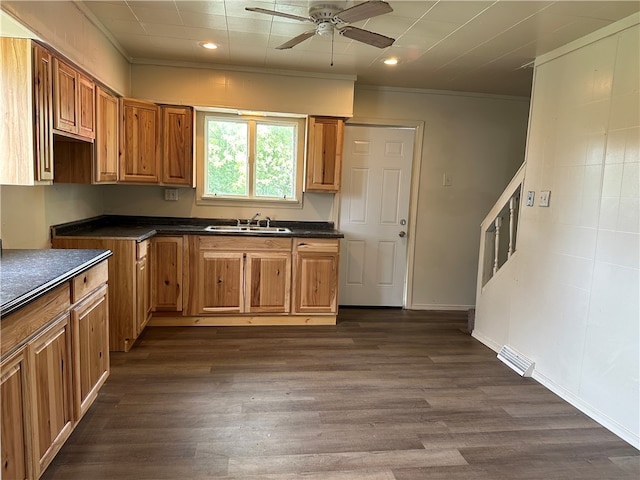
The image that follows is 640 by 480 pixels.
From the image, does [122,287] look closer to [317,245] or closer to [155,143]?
[155,143]

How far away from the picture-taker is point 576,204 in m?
2.72

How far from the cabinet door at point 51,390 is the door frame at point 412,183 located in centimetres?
301

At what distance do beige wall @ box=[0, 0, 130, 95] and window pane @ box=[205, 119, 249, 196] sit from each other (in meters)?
0.93

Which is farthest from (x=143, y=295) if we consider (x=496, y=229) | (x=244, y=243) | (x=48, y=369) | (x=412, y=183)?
(x=496, y=229)

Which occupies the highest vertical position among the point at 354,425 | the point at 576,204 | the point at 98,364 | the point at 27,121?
the point at 27,121

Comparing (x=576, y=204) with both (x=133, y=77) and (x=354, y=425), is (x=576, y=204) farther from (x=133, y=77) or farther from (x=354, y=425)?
(x=133, y=77)

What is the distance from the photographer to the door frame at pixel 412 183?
4.41 metres

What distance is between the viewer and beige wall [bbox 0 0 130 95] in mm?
1963

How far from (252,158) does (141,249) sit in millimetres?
1527

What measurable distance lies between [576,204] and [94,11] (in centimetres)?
343

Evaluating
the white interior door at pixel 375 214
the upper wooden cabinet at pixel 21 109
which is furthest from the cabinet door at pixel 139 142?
the white interior door at pixel 375 214

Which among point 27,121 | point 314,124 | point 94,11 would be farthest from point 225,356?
point 94,11

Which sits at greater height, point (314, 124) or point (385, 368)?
point (314, 124)

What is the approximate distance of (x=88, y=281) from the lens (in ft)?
6.95
